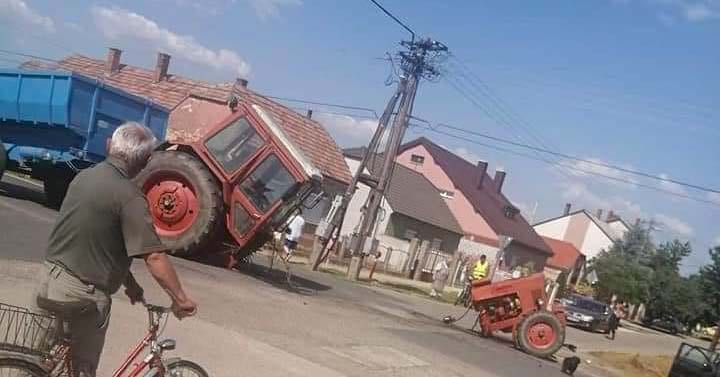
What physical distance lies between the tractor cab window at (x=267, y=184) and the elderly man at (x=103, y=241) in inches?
383

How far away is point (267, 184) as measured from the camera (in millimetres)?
14039

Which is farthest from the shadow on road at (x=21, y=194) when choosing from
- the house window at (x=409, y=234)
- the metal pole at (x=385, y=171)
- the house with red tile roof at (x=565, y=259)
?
the house with red tile roof at (x=565, y=259)

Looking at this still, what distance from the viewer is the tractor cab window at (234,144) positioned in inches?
544

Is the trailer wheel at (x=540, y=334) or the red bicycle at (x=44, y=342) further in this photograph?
the trailer wheel at (x=540, y=334)

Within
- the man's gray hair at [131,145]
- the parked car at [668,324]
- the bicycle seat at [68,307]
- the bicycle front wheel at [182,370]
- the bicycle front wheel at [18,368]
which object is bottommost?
the parked car at [668,324]

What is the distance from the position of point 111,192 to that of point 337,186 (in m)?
31.6

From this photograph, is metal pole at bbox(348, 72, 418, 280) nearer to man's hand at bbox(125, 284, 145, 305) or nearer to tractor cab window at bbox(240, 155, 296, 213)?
tractor cab window at bbox(240, 155, 296, 213)

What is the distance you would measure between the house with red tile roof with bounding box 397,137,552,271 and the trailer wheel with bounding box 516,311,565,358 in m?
33.3

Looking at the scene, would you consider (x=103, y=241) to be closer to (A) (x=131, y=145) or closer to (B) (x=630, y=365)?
(A) (x=131, y=145)

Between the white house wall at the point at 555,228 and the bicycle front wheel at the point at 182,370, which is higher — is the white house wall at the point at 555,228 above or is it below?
above

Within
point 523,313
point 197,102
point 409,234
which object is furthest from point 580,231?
point 523,313

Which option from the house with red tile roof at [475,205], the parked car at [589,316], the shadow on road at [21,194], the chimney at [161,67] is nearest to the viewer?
the shadow on road at [21,194]

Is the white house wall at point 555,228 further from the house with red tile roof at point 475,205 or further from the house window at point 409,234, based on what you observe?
the house window at point 409,234

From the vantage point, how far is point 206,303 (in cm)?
1042
